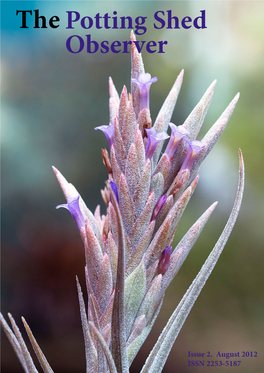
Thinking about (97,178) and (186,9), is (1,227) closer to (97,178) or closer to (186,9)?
(97,178)

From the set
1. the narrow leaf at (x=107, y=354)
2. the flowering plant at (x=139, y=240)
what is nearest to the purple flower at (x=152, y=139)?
the flowering plant at (x=139, y=240)

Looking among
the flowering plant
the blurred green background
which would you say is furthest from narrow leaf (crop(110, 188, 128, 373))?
the blurred green background

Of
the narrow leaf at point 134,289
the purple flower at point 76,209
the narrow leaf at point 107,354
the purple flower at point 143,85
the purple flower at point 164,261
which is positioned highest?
the purple flower at point 143,85

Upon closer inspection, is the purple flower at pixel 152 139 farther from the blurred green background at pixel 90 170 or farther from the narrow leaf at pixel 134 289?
the blurred green background at pixel 90 170

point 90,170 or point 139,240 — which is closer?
point 139,240

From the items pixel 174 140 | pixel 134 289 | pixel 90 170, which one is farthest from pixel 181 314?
pixel 90 170

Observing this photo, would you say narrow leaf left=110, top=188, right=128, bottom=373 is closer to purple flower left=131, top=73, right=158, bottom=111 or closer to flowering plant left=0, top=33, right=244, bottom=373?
flowering plant left=0, top=33, right=244, bottom=373

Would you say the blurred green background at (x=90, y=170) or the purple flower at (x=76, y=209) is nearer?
the purple flower at (x=76, y=209)

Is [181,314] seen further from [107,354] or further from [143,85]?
[143,85]
